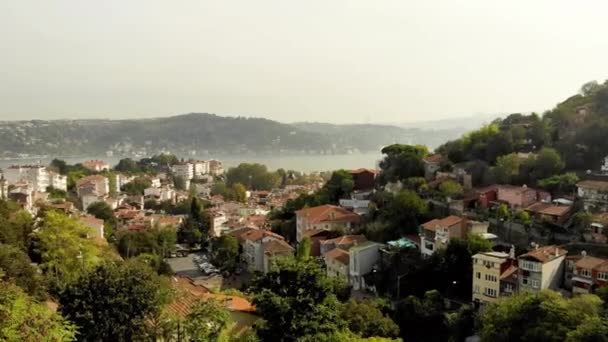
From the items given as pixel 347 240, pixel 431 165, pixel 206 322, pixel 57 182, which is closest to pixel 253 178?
pixel 57 182

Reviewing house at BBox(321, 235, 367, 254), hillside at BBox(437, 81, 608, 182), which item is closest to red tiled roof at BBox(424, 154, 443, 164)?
hillside at BBox(437, 81, 608, 182)

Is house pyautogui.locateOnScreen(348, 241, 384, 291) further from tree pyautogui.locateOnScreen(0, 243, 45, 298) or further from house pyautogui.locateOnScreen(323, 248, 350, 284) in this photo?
tree pyautogui.locateOnScreen(0, 243, 45, 298)

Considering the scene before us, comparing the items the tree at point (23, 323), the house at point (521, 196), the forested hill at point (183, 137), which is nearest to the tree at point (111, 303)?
the tree at point (23, 323)

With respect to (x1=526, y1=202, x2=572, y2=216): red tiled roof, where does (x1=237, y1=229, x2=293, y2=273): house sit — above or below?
below

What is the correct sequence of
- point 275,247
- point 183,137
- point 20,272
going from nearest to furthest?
1. point 20,272
2. point 275,247
3. point 183,137

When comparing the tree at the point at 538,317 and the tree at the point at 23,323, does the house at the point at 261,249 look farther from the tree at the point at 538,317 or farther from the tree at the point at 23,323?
the tree at the point at 23,323

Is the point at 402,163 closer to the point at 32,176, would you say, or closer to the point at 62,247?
the point at 62,247
